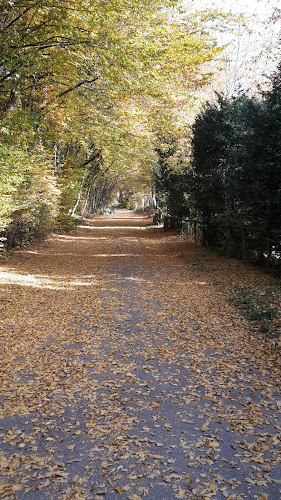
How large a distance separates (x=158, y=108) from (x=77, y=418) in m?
15.7

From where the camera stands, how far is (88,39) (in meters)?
10.5

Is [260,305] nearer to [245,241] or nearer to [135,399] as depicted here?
[135,399]

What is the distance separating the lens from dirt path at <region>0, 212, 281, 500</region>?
335cm

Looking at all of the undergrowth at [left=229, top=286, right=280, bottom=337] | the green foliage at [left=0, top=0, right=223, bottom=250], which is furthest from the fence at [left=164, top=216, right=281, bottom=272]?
the green foliage at [left=0, top=0, right=223, bottom=250]

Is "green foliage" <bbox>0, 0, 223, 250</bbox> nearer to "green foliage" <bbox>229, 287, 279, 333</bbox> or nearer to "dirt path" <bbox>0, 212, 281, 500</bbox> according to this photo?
"dirt path" <bbox>0, 212, 281, 500</bbox>

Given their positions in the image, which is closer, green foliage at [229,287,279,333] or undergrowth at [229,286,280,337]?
undergrowth at [229,286,280,337]

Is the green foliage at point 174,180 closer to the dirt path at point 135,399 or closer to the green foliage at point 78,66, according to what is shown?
the green foliage at point 78,66

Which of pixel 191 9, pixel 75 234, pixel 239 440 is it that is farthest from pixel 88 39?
pixel 75 234

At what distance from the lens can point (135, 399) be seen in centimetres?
474

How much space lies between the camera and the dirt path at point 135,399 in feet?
11.0

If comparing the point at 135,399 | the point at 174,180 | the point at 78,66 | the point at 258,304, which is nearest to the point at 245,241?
the point at 258,304

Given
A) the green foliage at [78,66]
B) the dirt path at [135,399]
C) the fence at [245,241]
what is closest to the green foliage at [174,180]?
the fence at [245,241]

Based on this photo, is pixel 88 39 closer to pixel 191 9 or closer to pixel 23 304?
pixel 191 9

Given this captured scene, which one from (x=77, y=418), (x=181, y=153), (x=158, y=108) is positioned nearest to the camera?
(x=77, y=418)
